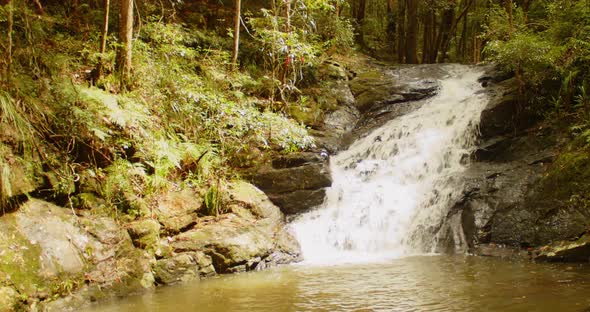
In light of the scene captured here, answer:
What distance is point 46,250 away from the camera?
230 inches

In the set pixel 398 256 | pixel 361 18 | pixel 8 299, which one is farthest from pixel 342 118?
pixel 361 18

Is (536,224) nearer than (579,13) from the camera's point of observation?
Yes

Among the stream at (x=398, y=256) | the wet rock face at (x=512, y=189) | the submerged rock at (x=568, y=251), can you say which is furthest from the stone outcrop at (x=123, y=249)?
the submerged rock at (x=568, y=251)

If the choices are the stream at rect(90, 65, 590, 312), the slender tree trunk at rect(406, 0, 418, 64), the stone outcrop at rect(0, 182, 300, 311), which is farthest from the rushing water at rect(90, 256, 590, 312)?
the slender tree trunk at rect(406, 0, 418, 64)

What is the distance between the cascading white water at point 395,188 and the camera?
9.05 meters

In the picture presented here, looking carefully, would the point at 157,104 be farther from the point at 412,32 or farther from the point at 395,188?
the point at 412,32

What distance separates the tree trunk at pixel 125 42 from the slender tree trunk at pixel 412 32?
44.8 ft

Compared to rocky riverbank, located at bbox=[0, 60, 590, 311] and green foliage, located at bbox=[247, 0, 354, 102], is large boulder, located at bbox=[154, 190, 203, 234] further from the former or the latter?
green foliage, located at bbox=[247, 0, 354, 102]

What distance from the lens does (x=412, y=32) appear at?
19484 mm

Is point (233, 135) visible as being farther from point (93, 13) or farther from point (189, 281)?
point (93, 13)

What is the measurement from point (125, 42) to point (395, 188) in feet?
22.0

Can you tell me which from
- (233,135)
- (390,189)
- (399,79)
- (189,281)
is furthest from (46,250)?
(399,79)

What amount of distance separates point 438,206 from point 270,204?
370cm

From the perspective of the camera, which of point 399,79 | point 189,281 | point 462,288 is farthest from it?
point 399,79
